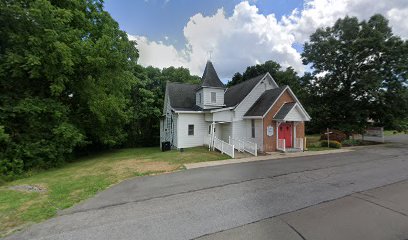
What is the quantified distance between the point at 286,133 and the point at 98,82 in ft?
52.3

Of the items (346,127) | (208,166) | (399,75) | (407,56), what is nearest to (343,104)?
(346,127)

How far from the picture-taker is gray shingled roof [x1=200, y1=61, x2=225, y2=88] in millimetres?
19409

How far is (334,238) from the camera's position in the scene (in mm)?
3898

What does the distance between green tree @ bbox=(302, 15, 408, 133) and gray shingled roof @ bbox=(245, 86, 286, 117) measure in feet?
31.8

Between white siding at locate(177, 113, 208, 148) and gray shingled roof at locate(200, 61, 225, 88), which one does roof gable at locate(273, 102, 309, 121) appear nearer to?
gray shingled roof at locate(200, 61, 225, 88)

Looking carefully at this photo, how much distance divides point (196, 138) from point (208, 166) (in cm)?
796

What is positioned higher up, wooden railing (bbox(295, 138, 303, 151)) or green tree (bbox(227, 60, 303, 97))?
green tree (bbox(227, 60, 303, 97))

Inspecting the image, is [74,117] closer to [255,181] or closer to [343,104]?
[255,181]

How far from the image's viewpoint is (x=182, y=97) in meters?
21.2

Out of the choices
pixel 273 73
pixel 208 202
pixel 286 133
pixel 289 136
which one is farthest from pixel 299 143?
pixel 273 73

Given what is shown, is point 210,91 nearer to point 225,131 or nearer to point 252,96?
point 252,96

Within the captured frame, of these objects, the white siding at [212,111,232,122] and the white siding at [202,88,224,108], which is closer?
the white siding at [212,111,232,122]

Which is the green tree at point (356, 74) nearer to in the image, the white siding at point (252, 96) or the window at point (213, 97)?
the white siding at point (252, 96)

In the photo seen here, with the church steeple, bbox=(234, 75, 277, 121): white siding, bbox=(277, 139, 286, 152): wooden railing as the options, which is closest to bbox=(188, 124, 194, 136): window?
the church steeple
